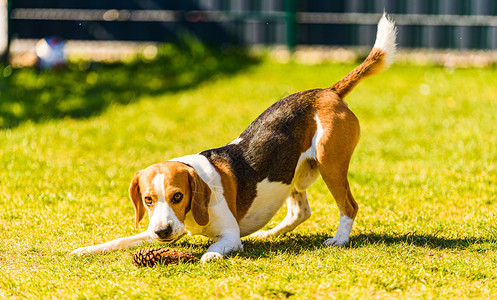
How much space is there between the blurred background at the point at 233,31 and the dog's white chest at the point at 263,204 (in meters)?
8.60

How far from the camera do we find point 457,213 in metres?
6.75

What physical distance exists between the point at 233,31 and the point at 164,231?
10567 mm

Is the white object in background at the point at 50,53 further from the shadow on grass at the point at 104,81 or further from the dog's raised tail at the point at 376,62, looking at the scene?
the dog's raised tail at the point at 376,62

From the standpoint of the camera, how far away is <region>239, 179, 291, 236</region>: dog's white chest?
5.66 metres

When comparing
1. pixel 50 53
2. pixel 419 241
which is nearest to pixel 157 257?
pixel 419 241

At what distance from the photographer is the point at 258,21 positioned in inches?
595

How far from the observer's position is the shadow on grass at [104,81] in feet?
37.8

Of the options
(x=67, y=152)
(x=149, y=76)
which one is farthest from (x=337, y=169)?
(x=149, y=76)

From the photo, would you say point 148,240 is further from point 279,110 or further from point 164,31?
point 164,31

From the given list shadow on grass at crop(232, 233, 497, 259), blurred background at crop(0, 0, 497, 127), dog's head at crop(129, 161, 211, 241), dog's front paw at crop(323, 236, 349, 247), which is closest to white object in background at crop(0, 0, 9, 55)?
blurred background at crop(0, 0, 497, 127)

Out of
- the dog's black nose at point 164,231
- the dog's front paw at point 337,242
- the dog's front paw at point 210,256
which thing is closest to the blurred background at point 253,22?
the dog's front paw at point 337,242

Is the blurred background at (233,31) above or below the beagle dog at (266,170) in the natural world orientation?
above

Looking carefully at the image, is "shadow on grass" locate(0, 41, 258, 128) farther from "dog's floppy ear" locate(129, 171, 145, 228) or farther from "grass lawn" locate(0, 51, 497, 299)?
"dog's floppy ear" locate(129, 171, 145, 228)

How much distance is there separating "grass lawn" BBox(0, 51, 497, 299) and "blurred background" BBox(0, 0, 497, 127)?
70 cm
